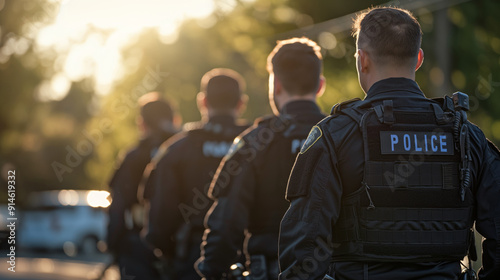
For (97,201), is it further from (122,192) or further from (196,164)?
(196,164)

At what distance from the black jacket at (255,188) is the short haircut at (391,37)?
3.84 feet

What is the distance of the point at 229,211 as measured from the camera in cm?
409

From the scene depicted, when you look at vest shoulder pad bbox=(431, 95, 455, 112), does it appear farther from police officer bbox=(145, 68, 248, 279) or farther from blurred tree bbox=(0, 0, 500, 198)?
blurred tree bbox=(0, 0, 500, 198)

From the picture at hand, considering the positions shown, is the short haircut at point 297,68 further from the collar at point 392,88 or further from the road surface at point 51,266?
the road surface at point 51,266

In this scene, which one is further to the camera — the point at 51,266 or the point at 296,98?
the point at 51,266

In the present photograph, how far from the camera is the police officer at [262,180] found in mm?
4121

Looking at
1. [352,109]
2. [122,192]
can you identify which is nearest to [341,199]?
[352,109]

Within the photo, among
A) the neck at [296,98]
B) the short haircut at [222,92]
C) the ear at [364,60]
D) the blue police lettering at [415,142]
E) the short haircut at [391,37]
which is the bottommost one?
the blue police lettering at [415,142]

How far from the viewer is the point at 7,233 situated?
91.2 ft

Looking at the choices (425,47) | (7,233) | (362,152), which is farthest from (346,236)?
(7,233)

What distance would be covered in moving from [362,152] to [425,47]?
12315mm

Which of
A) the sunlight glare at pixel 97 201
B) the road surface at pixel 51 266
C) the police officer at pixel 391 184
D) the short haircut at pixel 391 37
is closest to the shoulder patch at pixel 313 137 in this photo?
the police officer at pixel 391 184

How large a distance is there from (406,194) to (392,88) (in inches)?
16.8

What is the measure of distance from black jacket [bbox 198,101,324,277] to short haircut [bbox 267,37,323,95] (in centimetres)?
9
